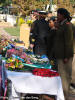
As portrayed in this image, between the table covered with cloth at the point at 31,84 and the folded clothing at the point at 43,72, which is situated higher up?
the folded clothing at the point at 43,72

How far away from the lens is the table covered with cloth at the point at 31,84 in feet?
16.1

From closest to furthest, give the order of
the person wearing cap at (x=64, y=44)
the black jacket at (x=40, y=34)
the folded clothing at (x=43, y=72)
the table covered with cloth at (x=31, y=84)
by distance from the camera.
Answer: the table covered with cloth at (x=31, y=84) → the folded clothing at (x=43, y=72) → the person wearing cap at (x=64, y=44) → the black jacket at (x=40, y=34)

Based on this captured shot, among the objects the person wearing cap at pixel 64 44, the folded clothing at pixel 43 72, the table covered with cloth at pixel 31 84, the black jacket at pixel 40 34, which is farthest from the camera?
the black jacket at pixel 40 34

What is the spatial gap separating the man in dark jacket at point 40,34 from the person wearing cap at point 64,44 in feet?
5.91

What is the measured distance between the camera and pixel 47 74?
520cm

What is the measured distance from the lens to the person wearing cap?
20.0 feet

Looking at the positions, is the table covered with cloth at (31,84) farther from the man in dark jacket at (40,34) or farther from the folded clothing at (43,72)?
the man in dark jacket at (40,34)

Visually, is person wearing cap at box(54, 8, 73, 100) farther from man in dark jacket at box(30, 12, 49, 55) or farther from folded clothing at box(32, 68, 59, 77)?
man in dark jacket at box(30, 12, 49, 55)

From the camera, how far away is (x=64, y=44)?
20.4ft

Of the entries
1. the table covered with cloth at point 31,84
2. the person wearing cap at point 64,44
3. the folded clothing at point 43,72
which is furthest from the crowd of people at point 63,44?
the table covered with cloth at point 31,84

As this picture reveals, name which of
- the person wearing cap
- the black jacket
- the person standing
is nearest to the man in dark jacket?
the black jacket

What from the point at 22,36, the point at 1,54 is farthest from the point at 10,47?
the point at 22,36

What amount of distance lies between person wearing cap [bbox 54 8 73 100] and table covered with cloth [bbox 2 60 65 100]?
1151 mm

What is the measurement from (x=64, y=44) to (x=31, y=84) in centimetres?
154
